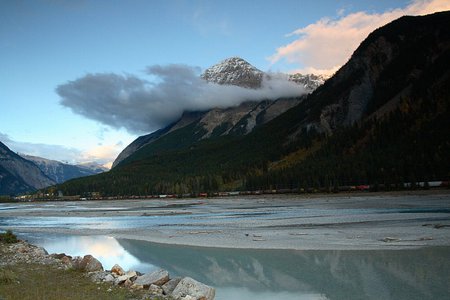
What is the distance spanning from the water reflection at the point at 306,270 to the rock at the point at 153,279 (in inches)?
106

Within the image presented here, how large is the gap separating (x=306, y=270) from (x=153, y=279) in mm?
8536

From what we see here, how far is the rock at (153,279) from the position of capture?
1891cm

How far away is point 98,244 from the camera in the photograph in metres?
40.0

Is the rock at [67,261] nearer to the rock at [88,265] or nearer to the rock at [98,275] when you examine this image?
the rock at [88,265]

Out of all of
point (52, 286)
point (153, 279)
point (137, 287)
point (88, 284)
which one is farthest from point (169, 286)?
point (52, 286)

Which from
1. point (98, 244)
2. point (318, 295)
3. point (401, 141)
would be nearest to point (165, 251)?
point (98, 244)

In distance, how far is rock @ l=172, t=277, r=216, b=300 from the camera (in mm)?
16797

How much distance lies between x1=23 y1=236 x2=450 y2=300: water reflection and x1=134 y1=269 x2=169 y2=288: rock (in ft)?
8.87

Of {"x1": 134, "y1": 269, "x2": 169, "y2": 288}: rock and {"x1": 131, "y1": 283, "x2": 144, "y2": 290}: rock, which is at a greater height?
{"x1": 134, "y1": 269, "x2": 169, "y2": 288}: rock

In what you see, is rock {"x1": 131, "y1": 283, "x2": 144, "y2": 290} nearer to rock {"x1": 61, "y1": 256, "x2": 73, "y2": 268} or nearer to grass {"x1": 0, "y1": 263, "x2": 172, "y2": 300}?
grass {"x1": 0, "y1": 263, "x2": 172, "y2": 300}

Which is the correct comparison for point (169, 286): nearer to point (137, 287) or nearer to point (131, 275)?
point (137, 287)

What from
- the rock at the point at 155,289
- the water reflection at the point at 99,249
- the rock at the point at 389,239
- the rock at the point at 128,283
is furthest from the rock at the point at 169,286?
the rock at the point at 389,239

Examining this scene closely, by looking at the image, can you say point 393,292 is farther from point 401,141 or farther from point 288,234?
point 401,141

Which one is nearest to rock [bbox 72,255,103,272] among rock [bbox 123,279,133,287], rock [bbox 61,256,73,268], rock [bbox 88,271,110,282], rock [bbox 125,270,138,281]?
rock [bbox 88,271,110,282]
